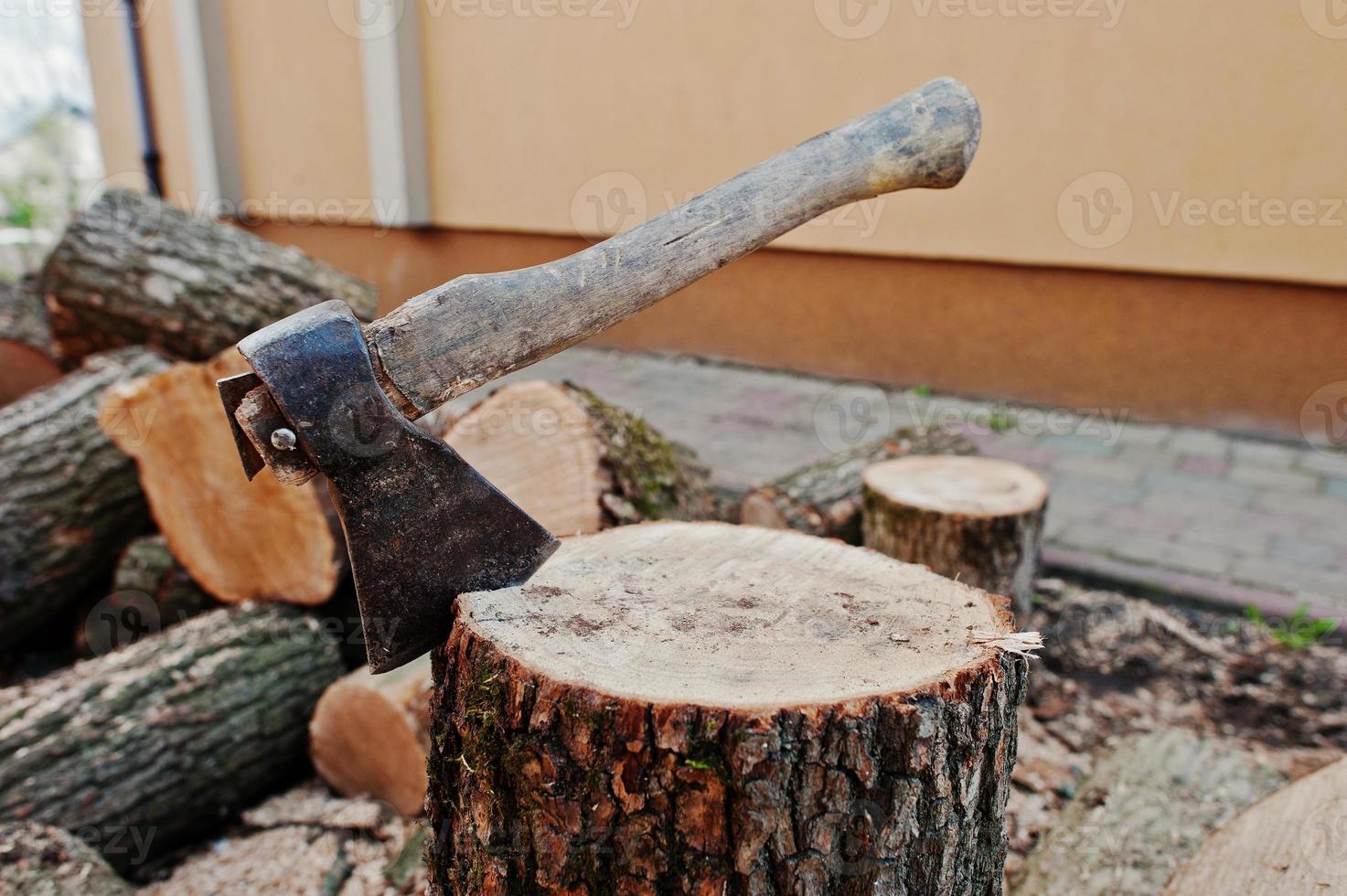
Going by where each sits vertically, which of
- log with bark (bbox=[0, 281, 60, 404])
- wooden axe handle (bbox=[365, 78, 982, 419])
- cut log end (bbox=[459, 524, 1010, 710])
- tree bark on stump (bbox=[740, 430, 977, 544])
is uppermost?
wooden axe handle (bbox=[365, 78, 982, 419])

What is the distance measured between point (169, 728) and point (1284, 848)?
8.22 feet

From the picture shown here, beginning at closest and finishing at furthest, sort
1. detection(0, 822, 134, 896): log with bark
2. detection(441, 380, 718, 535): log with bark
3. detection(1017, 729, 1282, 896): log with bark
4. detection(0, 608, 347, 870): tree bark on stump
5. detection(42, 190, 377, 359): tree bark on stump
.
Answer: detection(0, 822, 134, 896): log with bark
detection(1017, 729, 1282, 896): log with bark
detection(0, 608, 347, 870): tree bark on stump
detection(441, 380, 718, 535): log with bark
detection(42, 190, 377, 359): tree bark on stump

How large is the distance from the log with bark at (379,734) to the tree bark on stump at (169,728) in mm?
166

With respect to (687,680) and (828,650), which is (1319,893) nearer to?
(828,650)

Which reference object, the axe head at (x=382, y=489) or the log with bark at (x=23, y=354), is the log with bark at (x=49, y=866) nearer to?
the axe head at (x=382, y=489)

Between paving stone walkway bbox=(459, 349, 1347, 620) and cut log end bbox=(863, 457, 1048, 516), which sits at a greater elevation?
cut log end bbox=(863, 457, 1048, 516)

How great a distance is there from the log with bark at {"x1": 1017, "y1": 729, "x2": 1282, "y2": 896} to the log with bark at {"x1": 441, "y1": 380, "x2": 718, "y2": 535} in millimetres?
1251

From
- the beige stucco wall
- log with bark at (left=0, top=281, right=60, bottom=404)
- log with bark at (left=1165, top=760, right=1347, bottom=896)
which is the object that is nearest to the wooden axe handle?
log with bark at (left=1165, top=760, right=1347, bottom=896)

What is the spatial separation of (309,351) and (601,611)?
1.90 feet

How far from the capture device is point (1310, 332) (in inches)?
180

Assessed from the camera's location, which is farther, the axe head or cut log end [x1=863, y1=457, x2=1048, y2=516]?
cut log end [x1=863, y1=457, x2=1048, y2=516]

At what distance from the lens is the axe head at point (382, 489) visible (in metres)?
1.32

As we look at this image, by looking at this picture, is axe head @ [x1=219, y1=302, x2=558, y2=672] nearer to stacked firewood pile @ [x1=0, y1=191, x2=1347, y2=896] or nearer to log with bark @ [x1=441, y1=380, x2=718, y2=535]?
stacked firewood pile @ [x1=0, y1=191, x2=1347, y2=896]

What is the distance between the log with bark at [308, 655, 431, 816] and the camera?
2.43 meters
